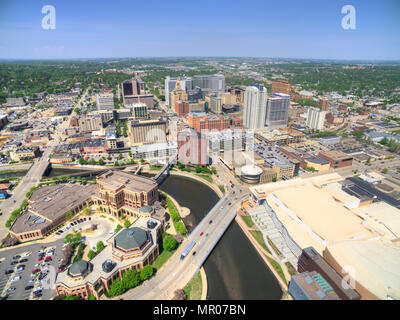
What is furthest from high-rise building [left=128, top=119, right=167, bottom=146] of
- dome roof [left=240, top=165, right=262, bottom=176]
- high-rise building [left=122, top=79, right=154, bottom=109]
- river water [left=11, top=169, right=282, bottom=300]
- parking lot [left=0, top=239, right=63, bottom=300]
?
high-rise building [left=122, top=79, right=154, bottom=109]

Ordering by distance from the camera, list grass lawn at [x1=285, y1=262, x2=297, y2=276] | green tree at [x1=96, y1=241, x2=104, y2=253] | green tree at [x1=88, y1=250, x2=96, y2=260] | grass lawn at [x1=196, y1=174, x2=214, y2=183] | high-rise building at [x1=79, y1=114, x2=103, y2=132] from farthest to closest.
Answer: high-rise building at [x1=79, y1=114, x2=103, y2=132] → grass lawn at [x1=196, y1=174, x2=214, y2=183] → green tree at [x1=96, y1=241, x2=104, y2=253] → green tree at [x1=88, y1=250, x2=96, y2=260] → grass lawn at [x1=285, y1=262, x2=297, y2=276]

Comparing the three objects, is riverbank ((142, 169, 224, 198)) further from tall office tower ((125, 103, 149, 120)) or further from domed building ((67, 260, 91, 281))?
tall office tower ((125, 103, 149, 120))

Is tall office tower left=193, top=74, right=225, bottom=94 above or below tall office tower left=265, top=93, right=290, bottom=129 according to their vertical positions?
above

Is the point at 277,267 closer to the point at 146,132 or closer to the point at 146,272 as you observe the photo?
the point at 146,272

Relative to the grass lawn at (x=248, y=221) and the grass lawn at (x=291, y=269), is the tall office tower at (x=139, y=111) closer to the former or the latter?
the grass lawn at (x=248, y=221)

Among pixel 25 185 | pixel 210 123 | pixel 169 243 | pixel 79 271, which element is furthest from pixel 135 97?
pixel 79 271
